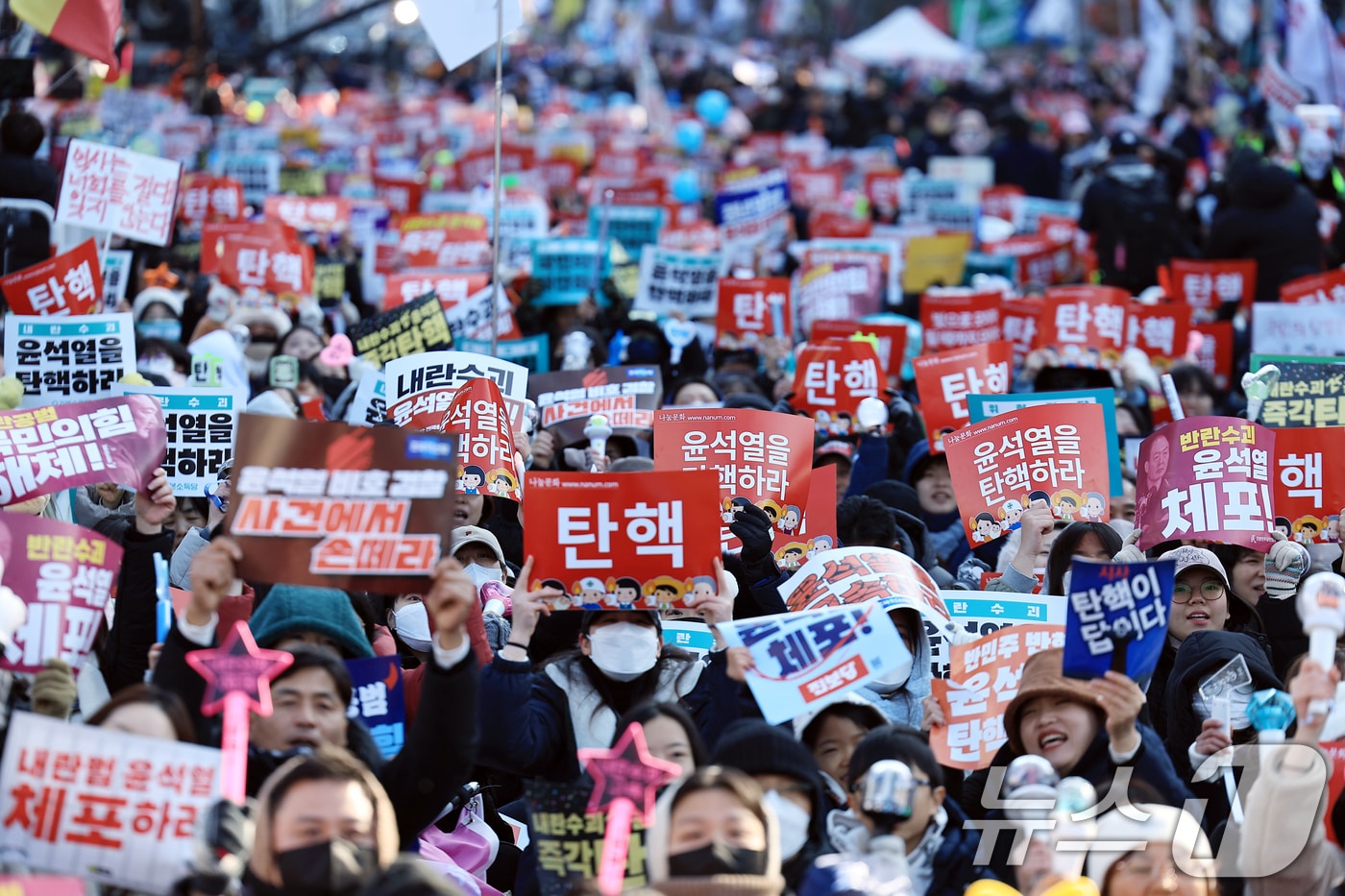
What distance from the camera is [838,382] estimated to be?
8.98 m

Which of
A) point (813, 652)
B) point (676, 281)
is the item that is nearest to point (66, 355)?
point (813, 652)

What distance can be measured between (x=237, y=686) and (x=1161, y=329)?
7.67 metres

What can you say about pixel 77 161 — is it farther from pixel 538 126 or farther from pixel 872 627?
pixel 538 126

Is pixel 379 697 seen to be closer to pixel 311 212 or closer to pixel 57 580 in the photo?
pixel 57 580

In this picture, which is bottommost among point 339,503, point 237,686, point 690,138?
point 237,686

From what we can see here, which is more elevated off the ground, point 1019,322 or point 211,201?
point 211,201

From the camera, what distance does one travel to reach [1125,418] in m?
9.23

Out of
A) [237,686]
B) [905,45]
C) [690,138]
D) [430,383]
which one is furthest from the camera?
[905,45]

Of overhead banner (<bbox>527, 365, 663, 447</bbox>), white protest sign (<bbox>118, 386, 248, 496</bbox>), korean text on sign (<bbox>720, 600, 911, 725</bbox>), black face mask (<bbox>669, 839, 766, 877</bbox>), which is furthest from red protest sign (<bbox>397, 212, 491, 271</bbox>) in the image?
black face mask (<bbox>669, 839, 766, 877</bbox>)

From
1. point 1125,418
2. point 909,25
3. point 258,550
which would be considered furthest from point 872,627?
point 909,25

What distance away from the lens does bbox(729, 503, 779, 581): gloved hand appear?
6.25 meters

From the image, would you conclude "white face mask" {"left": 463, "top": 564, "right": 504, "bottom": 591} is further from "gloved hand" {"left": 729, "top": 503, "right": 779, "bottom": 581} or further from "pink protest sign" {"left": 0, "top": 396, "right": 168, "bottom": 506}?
"pink protest sign" {"left": 0, "top": 396, "right": 168, "bottom": 506}

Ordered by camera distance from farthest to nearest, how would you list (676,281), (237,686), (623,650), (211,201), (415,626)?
(211,201) < (676,281) < (415,626) < (623,650) < (237,686)

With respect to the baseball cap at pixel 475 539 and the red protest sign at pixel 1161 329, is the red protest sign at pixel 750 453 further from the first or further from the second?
the red protest sign at pixel 1161 329
